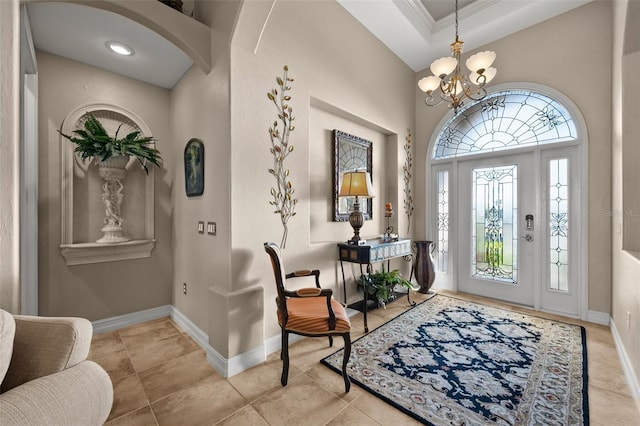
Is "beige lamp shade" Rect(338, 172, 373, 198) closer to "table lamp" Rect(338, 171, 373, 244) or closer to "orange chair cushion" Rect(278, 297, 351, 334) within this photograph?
"table lamp" Rect(338, 171, 373, 244)

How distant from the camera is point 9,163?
1.35 metres

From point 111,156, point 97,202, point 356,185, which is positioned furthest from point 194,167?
point 356,185

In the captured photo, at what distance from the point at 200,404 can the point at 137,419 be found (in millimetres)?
342

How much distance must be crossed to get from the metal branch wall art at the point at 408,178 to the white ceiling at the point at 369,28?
4.20ft

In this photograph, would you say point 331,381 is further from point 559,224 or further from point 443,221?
point 559,224

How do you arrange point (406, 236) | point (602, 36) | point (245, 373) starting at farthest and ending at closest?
point (406, 236) → point (602, 36) → point (245, 373)

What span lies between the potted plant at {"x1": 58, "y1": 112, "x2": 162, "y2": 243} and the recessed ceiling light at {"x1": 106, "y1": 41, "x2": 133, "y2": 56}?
668 mm

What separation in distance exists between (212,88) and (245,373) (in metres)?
2.35

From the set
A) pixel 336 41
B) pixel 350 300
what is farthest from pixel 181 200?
pixel 336 41

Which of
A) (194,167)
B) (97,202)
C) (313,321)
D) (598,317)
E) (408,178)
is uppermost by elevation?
(408,178)

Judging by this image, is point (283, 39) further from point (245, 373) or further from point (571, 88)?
point (571, 88)

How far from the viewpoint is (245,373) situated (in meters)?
2.01

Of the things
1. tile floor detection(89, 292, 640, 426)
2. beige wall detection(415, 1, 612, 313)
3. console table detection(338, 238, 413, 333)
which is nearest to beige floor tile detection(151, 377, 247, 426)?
tile floor detection(89, 292, 640, 426)

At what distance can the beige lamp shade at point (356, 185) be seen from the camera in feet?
9.20
